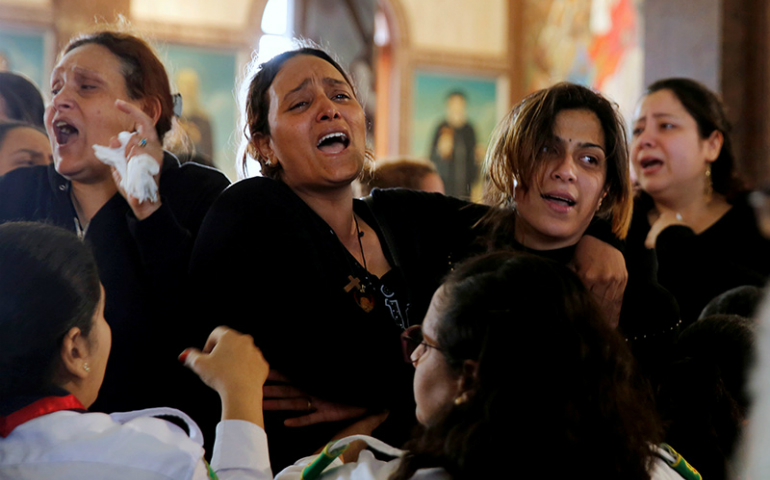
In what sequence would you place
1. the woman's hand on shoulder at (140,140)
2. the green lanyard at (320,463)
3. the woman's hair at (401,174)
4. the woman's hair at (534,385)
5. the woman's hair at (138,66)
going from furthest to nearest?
1. the woman's hair at (401,174)
2. the woman's hair at (138,66)
3. the woman's hand on shoulder at (140,140)
4. the green lanyard at (320,463)
5. the woman's hair at (534,385)

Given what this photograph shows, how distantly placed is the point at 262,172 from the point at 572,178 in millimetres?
934

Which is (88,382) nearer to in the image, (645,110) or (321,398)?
(321,398)

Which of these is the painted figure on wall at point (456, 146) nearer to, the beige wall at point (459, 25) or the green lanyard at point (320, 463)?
the beige wall at point (459, 25)

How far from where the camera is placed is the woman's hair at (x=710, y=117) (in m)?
3.54

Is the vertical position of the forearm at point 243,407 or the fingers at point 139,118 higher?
the fingers at point 139,118

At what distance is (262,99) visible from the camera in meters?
2.47

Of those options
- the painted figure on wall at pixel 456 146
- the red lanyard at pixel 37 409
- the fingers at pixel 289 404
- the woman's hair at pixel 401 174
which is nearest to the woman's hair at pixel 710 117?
the woman's hair at pixel 401 174

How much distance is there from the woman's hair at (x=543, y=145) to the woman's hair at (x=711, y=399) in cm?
52

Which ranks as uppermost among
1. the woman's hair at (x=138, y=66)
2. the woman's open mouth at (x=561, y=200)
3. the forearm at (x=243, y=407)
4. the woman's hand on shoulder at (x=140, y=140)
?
the woman's hair at (x=138, y=66)

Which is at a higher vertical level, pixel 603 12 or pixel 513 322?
pixel 603 12

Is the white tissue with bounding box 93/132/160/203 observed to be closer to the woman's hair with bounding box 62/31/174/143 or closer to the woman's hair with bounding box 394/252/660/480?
the woman's hair with bounding box 62/31/174/143

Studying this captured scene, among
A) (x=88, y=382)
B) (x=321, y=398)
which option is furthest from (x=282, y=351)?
(x=88, y=382)

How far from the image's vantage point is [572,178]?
7.54 feet

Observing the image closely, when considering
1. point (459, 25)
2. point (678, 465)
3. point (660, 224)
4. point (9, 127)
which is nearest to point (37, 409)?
point (678, 465)
